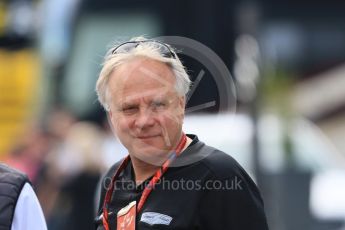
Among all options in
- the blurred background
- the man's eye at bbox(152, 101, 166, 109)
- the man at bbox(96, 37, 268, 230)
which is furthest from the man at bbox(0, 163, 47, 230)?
the blurred background

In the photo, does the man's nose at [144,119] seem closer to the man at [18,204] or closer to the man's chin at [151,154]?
the man's chin at [151,154]

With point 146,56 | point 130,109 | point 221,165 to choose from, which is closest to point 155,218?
point 221,165

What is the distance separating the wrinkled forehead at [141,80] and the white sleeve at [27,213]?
483 millimetres

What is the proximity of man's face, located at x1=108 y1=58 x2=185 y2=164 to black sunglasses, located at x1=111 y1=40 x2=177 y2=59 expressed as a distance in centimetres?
7

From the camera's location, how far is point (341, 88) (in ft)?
49.9

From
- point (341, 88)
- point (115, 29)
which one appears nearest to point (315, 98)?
point (341, 88)

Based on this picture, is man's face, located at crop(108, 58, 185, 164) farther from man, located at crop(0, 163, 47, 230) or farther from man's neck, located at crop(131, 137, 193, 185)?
man, located at crop(0, 163, 47, 230)

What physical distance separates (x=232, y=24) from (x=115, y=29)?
1541mm

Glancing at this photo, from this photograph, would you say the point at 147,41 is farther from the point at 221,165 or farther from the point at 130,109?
the point at 221,165

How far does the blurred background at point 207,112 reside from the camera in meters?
9.96

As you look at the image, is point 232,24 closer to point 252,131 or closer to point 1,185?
point 252,131

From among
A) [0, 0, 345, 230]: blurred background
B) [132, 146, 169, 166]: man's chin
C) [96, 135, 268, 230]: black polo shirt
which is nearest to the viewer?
[96, 135, 268, 230]: black polo shirt

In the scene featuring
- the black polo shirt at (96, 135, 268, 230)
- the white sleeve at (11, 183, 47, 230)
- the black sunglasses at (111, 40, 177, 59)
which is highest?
the black sunglasses at (111, 40, 177, 59)

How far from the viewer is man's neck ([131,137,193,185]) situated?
13.1ft
